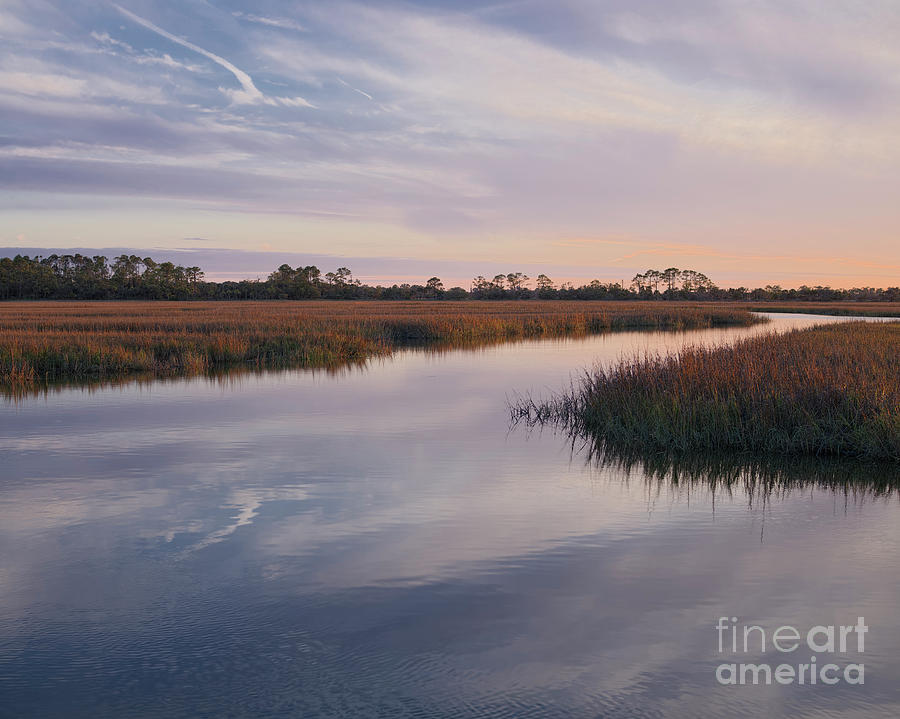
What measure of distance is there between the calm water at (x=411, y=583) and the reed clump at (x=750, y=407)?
2.83ft

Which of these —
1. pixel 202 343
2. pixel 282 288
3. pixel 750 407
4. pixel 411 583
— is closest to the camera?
pixel 411 583

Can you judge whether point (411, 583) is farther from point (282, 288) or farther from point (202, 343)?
point (282, 288)

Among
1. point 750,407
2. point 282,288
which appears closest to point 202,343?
point 750,407

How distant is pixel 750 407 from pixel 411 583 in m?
6.74

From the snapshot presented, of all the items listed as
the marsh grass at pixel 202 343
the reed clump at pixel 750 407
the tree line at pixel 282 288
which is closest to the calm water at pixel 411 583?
the reed clump at pixel 750 407

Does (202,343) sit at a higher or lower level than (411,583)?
higher

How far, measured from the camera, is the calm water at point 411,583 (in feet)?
14.0

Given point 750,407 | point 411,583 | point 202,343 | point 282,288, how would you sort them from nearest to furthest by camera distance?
point 411,583, point 750,407, point 202,343, point 282,288

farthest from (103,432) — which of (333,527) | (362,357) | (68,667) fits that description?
(362,357)

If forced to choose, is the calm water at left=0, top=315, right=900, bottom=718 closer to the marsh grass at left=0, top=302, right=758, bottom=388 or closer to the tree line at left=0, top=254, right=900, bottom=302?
A: the marsh grass at left=0, top=302, right=758, bottom=388

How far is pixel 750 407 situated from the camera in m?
10.4

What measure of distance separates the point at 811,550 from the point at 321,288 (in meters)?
107

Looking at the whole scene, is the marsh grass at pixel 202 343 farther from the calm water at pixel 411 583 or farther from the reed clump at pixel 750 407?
the reed clump at pixel 750 407

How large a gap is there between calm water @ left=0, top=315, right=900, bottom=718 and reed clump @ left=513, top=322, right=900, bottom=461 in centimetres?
86
